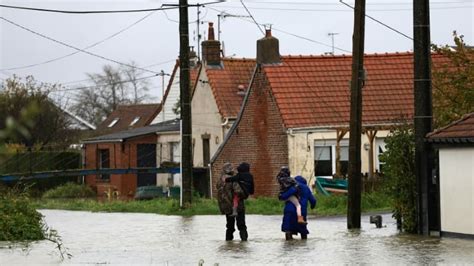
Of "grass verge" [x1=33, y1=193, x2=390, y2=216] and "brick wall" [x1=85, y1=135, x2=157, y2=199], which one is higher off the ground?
"brick wall" [x1=85, y1=135, x2=157, y2=199]

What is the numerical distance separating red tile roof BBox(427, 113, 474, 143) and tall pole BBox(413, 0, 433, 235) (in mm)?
383

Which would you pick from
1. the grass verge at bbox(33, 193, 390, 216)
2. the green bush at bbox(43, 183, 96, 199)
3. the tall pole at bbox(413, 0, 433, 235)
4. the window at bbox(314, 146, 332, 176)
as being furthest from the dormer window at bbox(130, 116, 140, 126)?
the tall pole at bbox(413, 0, 433, 235)

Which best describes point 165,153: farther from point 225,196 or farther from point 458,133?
point 458,133

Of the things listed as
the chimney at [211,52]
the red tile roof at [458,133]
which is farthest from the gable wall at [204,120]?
the red tile roof at [458,133]

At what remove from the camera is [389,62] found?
45.9 m

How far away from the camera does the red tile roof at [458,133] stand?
1784 cm

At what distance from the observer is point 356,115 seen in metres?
21.7

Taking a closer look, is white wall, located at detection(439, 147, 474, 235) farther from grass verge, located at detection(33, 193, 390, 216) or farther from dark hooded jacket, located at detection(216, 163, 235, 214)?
grass verge, located at detection(33, 193, 390, 216)

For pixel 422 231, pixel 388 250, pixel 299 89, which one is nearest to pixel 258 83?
pixel 299 89

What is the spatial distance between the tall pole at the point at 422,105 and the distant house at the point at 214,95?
27578 mm

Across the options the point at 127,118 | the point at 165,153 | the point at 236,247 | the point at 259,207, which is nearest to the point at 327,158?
the point at 259,207

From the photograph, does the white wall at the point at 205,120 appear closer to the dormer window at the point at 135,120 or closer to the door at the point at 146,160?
the door at the point at 146,160

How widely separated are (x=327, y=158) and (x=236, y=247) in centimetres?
2389

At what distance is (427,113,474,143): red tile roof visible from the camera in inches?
703
